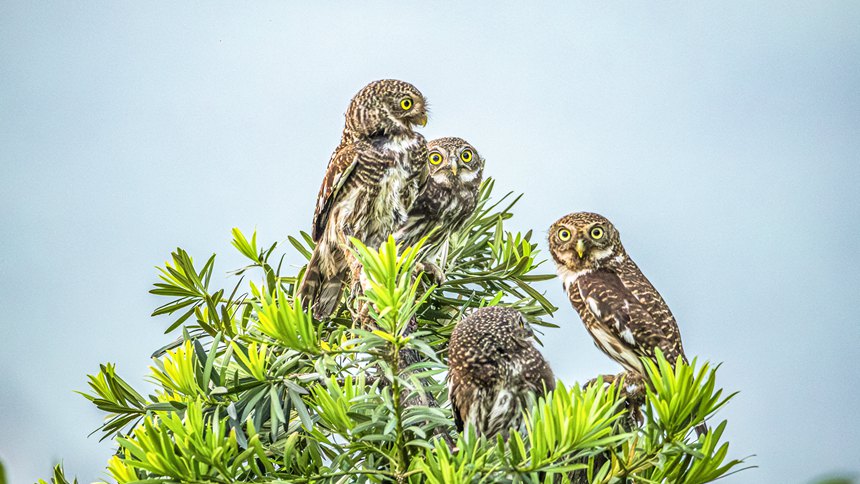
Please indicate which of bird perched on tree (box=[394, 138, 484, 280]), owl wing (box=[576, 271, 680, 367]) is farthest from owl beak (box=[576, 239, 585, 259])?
bird perched on tree (box=[394, 138, 484, 280])

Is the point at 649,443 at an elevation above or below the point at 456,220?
below

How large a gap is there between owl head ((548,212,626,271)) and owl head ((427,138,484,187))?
0.84m

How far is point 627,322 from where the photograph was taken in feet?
8.79

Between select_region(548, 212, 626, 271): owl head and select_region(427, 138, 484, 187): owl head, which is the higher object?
select_region(427, 138, 484, 187): owl head

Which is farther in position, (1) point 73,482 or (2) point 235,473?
(1) point 73,482

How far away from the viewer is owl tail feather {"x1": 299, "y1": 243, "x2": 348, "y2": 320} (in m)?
3.05

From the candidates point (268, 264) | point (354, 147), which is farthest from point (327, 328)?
point (354, 147)

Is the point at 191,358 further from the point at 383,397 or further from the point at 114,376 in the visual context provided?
the point at 383,397

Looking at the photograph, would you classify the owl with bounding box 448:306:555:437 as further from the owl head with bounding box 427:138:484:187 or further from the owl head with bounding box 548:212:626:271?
the owl head with bounding box 427:138:484:187

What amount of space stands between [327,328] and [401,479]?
116 centimetres

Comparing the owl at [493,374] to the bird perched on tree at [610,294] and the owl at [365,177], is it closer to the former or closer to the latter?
the bird perched on tree at [610,294]

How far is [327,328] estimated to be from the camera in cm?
308

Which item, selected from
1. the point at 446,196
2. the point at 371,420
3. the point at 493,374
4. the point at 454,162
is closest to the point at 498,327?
the point at 493,374

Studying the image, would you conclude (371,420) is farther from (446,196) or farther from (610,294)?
(446,196)
